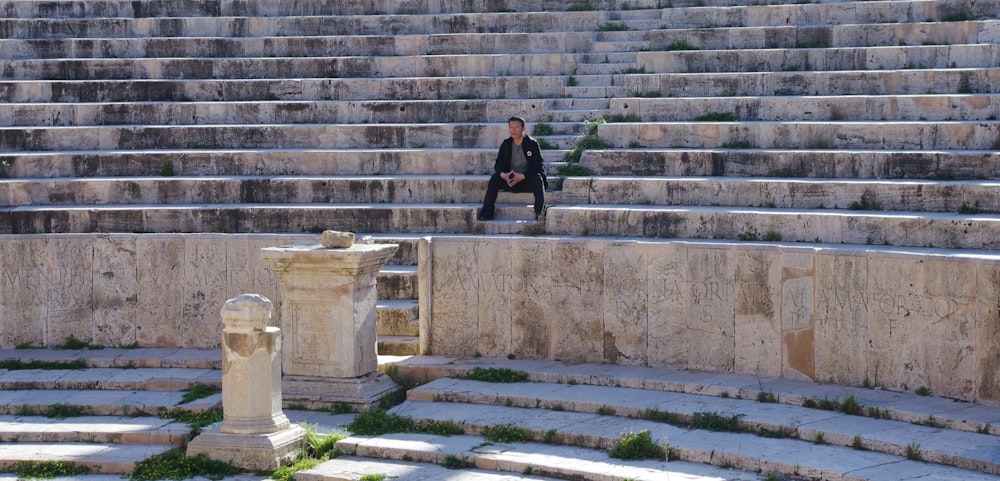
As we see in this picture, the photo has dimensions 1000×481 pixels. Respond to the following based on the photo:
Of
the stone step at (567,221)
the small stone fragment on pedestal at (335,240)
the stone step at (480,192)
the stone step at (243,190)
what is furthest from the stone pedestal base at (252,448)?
the stone step at (243,190)

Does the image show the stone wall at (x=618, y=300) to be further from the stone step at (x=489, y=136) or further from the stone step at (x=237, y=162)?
the stone step at (x=489, y=136)

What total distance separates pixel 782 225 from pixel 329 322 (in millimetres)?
4257

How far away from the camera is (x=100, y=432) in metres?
10.9

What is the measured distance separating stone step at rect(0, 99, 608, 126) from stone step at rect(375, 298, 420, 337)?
360 centimetres

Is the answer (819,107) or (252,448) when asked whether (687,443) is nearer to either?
(252,448)

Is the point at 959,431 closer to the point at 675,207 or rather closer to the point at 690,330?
the point at 690,330

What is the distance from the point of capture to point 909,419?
9859 millimetres

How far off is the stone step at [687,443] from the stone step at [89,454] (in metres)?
1.65

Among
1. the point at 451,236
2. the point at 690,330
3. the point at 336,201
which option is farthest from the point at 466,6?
the point at 690,330

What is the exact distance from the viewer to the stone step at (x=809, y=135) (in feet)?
43.7

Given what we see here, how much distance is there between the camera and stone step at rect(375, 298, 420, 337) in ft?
42.1

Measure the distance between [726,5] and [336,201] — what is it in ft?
19.9

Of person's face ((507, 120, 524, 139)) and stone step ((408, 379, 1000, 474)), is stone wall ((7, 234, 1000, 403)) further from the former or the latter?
person's face ((507, 120, 524, 139))

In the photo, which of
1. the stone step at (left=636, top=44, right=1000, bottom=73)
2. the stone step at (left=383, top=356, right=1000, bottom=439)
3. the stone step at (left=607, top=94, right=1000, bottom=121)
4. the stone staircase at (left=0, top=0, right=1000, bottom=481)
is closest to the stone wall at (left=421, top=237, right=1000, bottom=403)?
the stone step at (left=383, top=356, right=1000, bottom=439)
